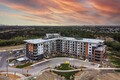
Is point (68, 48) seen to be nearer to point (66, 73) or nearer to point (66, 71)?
point (66, 71)

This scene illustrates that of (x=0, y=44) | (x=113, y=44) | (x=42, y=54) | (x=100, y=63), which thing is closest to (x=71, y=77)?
(x=100, y=63)

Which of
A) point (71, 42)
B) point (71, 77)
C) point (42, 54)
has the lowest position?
point (71, 77)

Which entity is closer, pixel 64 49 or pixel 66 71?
pixel 66 71

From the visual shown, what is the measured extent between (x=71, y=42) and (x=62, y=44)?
15.5 ft

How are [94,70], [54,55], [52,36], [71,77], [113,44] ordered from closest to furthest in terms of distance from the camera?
[71,77]
[94,70]
[54,55]
[52,36]
[113,44]

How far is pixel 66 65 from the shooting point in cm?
5588

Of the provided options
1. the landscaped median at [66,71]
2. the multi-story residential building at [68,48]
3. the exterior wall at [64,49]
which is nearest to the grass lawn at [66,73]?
the landscaped median at [66,71]

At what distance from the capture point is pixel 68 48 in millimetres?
70125

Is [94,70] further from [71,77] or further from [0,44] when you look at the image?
[0,44]

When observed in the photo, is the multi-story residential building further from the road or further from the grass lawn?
the grass lawn

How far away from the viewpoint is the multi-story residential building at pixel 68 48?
61219mm

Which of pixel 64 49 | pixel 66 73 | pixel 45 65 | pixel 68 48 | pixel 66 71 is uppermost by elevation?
pixel 68 48

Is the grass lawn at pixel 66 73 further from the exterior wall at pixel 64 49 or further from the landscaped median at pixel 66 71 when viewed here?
the exterior wall at pixel 64 49

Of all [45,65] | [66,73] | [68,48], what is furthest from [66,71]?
[68,48]
